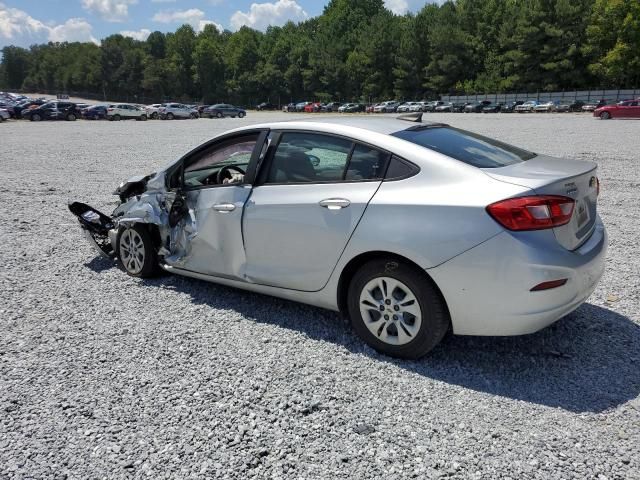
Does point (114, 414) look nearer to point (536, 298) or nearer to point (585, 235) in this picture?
point (536, 298)

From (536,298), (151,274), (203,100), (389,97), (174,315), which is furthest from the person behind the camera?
(203,100)

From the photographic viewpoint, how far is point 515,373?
3.56 m

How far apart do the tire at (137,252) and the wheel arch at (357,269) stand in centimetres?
226

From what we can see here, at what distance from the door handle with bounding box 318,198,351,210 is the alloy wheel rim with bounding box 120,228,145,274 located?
7.86 ft

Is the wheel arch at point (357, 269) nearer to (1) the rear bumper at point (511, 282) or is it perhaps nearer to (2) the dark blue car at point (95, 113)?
(1) the rear bumper at point (511, 282)

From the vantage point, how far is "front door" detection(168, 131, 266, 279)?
4.41 metres

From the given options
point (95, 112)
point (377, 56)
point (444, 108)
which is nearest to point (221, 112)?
point (95, 112)

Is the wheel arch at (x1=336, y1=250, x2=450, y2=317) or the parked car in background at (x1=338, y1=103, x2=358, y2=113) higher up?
the parked car in background at (x1=338, y1=103, x2=358, y2=113)

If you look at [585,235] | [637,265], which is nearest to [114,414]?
[585,235]

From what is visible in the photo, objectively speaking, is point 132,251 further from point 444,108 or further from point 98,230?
point 444,108

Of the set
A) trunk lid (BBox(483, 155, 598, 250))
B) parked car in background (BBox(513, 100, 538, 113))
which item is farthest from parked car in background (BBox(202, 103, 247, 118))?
trunk lid (BBox(483, 155, 598, 250))

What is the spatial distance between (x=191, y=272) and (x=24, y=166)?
13.1 meters

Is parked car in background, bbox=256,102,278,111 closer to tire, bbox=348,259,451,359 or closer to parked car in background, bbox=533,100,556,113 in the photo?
parked car in background, bbox=533,100,556,113

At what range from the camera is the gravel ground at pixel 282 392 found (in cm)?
276
